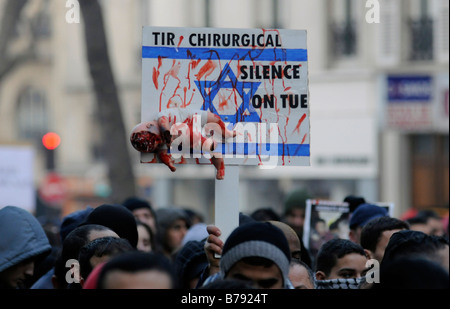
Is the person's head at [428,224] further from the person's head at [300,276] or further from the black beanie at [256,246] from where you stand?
the black beanie at [256,246]

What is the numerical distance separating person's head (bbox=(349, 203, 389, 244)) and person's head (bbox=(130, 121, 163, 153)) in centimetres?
271

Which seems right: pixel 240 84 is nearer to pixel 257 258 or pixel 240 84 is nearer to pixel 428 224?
pixel 257 258

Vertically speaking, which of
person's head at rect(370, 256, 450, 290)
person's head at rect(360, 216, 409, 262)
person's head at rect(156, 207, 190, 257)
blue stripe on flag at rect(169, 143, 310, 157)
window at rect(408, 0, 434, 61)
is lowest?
person's head at rect(156, 207, 190, 257)

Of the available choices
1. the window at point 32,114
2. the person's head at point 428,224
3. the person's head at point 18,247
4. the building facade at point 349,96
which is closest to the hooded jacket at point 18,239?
the person's head at point 18,247

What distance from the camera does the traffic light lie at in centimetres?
3027

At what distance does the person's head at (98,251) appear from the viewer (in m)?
4.62

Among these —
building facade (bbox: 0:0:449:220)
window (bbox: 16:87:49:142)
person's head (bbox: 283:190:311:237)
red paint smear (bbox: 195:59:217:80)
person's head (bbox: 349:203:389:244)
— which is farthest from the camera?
window (bbox: 16:87:49:142)

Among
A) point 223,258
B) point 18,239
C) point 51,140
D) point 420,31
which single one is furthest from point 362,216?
point 51,140

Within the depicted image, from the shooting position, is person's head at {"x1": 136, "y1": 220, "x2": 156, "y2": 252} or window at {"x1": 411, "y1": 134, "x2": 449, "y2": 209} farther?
window at {"x1": 411, "y1": 134, "x2": 449, "y2": 209}

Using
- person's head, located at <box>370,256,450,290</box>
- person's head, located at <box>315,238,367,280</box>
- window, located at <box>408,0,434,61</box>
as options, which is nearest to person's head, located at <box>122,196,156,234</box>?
person's head, located at <box>315,238,367,280</box>

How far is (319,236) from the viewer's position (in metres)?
8.16

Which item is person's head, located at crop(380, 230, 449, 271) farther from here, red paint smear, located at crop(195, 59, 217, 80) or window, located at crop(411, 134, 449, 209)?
window, located at crop(411, 134, 449, 209)

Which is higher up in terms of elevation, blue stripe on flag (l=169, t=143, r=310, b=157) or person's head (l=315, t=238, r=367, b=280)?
blue stripe on flag (l=169, t=143, r=310, b=157)

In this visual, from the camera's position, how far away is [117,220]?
570 centimetres
